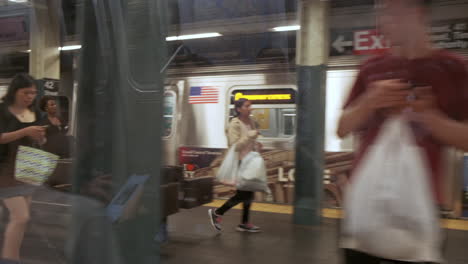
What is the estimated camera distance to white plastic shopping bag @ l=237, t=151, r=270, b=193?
464cm

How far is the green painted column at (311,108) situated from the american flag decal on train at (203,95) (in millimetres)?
1353

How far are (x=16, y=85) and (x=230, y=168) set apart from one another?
269cm

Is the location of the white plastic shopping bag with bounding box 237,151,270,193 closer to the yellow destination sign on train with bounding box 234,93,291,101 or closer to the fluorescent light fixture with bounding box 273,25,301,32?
the yellow destination sign on train with bounding box 234,93,291,101

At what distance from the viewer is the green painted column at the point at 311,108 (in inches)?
200

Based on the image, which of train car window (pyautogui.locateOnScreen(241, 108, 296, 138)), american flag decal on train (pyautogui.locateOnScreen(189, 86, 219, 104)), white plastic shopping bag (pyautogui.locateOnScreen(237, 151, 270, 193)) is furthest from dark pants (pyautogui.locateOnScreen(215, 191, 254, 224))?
american flag decal on train (pyautogui.locateOnScreen(189, 86, 219, 104))

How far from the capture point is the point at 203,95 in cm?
605

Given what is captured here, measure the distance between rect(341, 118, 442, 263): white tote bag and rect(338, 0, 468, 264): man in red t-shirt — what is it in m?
0.04

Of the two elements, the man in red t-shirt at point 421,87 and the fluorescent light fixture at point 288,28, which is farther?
the fluorescent light fixture at point 288,28

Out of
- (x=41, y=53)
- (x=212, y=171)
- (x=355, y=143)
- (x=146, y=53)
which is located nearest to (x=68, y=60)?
(x=41, y=53)

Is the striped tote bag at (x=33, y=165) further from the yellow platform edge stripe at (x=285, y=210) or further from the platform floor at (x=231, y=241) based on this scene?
the yellow platform edge stripe at (x=285, y=210)

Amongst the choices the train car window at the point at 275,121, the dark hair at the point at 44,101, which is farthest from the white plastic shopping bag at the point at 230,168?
the dark hair at the point at 44,101

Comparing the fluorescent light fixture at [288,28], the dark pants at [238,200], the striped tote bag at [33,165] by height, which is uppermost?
the fluorescent light fixture at [288,28]

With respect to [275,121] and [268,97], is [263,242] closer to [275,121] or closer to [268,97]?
[275,121]

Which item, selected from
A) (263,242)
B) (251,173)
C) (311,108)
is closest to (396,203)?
(263,242)
